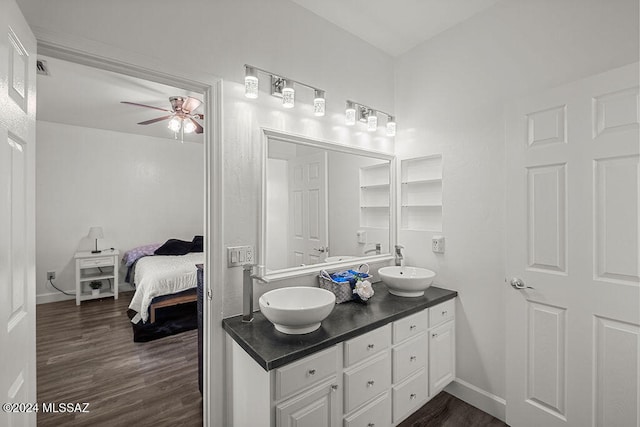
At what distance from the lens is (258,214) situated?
5.74 feet

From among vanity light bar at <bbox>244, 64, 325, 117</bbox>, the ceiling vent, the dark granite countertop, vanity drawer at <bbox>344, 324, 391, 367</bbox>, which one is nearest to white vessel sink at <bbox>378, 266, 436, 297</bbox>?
the dark granite countertop

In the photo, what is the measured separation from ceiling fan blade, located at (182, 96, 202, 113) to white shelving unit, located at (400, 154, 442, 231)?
7.89ft

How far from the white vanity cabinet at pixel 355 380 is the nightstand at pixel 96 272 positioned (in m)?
4.02

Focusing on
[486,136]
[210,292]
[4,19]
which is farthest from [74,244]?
[486,136]

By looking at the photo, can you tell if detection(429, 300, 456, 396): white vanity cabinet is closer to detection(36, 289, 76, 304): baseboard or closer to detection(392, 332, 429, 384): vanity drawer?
detection(392, 332, 429, 384): vanity drawer

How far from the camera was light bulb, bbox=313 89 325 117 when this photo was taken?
6.35 feet

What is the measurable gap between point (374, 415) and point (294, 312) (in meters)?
0.84

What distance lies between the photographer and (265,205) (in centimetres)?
176

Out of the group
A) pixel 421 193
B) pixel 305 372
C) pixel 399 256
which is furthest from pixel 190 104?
pixel 305 372

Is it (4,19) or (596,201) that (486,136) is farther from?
(4,19)

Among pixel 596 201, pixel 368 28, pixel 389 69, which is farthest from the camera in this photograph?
pixel 389 69

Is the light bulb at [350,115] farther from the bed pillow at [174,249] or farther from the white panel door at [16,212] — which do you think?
the bed pillow at [174,249]

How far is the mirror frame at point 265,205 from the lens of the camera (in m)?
1.74

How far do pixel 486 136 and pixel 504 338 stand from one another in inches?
55.6
